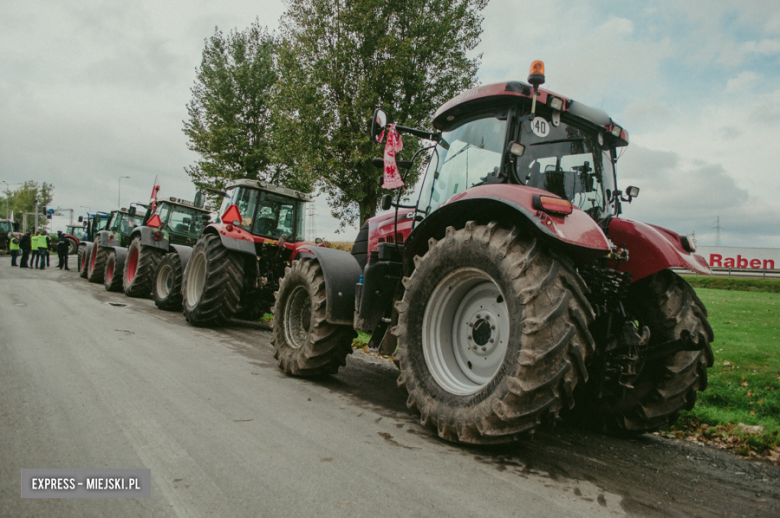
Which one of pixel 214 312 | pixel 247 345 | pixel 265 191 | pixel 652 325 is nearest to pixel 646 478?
pixel 652 325

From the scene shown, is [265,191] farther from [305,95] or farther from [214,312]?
[305,95]

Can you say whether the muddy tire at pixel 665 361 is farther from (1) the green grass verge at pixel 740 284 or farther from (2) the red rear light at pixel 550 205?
(1) the green grass verge at pixel 740 284

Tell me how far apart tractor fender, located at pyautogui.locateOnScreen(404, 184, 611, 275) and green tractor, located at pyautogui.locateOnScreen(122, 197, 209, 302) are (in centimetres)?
729

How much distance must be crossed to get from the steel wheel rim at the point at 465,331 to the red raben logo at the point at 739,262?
42132 mm

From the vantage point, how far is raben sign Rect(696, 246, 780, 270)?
37.9 m

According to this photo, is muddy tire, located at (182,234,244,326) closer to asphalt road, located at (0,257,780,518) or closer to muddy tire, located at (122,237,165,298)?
asphalt road, located at (0,257,780,518)

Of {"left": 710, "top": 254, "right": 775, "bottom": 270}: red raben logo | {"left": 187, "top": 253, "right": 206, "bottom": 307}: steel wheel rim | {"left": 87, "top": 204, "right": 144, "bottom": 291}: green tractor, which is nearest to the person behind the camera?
{"left": 187, "top": 253, "right": 206, "bottom": 307}: steel wheel rim

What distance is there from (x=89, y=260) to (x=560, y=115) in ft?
57.5

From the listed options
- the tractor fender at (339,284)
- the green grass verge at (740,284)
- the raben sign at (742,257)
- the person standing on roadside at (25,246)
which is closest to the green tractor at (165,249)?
the tractor fender at (339,284)

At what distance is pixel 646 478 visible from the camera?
2920 mm

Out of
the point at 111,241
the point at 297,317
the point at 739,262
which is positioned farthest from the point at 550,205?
the point at 739,262

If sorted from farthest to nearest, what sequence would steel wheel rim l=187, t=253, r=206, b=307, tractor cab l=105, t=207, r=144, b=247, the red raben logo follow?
the red raben logo
tractor cab l=105, t=207, r=144, b=247
steel wheel rim l=187, t=253, r=206, b=307

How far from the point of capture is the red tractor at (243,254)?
26.2 ft

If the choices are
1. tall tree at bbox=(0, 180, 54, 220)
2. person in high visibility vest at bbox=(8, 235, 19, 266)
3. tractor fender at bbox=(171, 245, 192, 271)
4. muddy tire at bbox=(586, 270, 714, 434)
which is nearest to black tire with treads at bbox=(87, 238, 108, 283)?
tractor fender at bbox=(171, 245, 192, 271)
